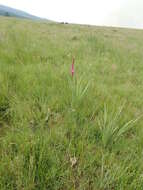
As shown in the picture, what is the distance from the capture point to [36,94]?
1765mm

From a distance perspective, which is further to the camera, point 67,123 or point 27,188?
point 67,123

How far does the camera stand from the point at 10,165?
3.10 ft

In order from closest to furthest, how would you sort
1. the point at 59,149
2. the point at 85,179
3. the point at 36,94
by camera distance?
the point at 85,179, the point at 59,149, the point at 36,94

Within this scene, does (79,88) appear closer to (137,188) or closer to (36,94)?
(36,94)

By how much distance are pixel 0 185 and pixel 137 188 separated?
902mm

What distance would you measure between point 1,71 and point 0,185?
166cm

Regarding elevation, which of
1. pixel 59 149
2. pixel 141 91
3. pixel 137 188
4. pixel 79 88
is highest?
pixel 79 88

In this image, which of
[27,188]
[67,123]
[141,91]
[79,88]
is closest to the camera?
[27,188]

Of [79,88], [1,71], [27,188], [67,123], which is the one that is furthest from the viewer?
[1,71]

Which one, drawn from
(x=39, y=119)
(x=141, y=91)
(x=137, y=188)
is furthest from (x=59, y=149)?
(x=141, y=91)

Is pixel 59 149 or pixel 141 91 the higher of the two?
pixel 141 91

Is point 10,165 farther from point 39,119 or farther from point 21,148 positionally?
point 39,119

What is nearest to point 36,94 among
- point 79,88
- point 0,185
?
point 79,88

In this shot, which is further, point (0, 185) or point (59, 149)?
point (59, 149)
